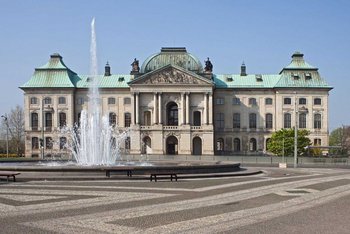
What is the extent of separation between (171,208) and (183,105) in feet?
244

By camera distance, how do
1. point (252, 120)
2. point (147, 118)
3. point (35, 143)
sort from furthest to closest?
point (252, 120)
point (35, 143)
point (147, 118)

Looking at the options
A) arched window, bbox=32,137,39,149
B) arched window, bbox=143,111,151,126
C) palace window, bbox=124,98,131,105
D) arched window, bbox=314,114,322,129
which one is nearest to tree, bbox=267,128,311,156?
arched window, bbox=314,114,322,129

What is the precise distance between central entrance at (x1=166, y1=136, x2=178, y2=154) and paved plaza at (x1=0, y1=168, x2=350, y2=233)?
65.4 metres

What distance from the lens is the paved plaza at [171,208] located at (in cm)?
1448

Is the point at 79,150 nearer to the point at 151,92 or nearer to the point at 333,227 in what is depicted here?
the point at 333,227

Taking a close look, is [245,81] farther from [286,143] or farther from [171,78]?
[286,143]

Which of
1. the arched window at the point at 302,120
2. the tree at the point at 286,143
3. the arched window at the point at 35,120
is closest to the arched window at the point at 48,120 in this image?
the arched window at the point at 35,120

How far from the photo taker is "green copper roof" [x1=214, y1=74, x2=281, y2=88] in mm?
99875

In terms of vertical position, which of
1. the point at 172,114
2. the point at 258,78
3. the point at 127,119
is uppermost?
the point at 258,78

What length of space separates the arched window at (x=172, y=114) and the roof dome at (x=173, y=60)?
8.34 m

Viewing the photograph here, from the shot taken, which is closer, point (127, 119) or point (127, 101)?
point (127, 119)

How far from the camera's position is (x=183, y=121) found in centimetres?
9219

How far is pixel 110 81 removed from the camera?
10225 centimetres

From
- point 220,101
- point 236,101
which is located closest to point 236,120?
point 236,101
